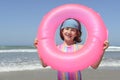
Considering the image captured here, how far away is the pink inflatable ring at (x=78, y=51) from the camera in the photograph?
4137 mm

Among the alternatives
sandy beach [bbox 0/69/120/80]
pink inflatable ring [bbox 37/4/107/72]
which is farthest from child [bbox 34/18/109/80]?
sandy beach [bbox 0/69/120/80]

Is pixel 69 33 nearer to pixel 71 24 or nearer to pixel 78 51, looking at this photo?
pixel 71 24

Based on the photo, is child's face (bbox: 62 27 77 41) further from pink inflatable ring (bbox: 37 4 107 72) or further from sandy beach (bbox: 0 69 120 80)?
sandy beach (bbox: 0 69 120 80)

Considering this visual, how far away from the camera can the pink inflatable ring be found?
4.14m

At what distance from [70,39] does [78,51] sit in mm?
210

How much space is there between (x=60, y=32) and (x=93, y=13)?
0.48 m

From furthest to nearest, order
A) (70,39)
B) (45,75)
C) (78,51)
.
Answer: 1. (45,75)
2. (70,39)
3. (78,51)

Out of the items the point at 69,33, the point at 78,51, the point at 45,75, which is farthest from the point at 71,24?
the point at 45,75

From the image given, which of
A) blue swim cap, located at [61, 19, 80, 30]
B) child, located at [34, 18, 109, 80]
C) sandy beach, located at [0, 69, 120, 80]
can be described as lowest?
sandy beach, located at [0, 69, 120, 80]

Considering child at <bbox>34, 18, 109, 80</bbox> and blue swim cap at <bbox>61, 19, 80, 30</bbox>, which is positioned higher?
blue swim cap at <bbox>61, 19, 80, 30</bbox>

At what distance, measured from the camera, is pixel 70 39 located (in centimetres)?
432

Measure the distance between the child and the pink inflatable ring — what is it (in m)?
0.10

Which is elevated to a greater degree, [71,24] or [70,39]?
[71,24]

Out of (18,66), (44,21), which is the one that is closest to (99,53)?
(44,21)
